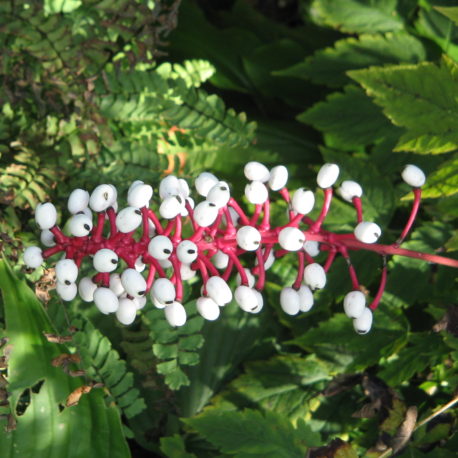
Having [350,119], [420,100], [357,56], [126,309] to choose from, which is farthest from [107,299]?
[357,56]

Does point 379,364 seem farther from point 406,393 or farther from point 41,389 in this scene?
point 41,389

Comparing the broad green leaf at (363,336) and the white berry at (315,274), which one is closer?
the white berry at (315,274)

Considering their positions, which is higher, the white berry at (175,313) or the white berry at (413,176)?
the white berry at (413,176)

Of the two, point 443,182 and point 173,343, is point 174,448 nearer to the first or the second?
point 173,343

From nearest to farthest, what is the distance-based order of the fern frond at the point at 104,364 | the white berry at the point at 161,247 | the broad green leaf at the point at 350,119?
the white berry at the point at 161,247 < the fern frond at the point at 104,364 < the broad green leaf at the point at 350,119

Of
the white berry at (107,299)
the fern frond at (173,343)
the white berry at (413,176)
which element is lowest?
the fern frond at (173,343)

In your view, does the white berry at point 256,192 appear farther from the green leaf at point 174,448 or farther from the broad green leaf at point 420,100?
the green leaf at point 174,448

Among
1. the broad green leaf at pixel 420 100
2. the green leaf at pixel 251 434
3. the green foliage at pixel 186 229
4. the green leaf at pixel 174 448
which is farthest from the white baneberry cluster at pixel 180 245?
the green leaf at pixel 174 448

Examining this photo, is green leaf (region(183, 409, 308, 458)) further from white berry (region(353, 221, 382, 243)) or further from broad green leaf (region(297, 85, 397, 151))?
broad green leaf (region(297, 85, 397, 151))
